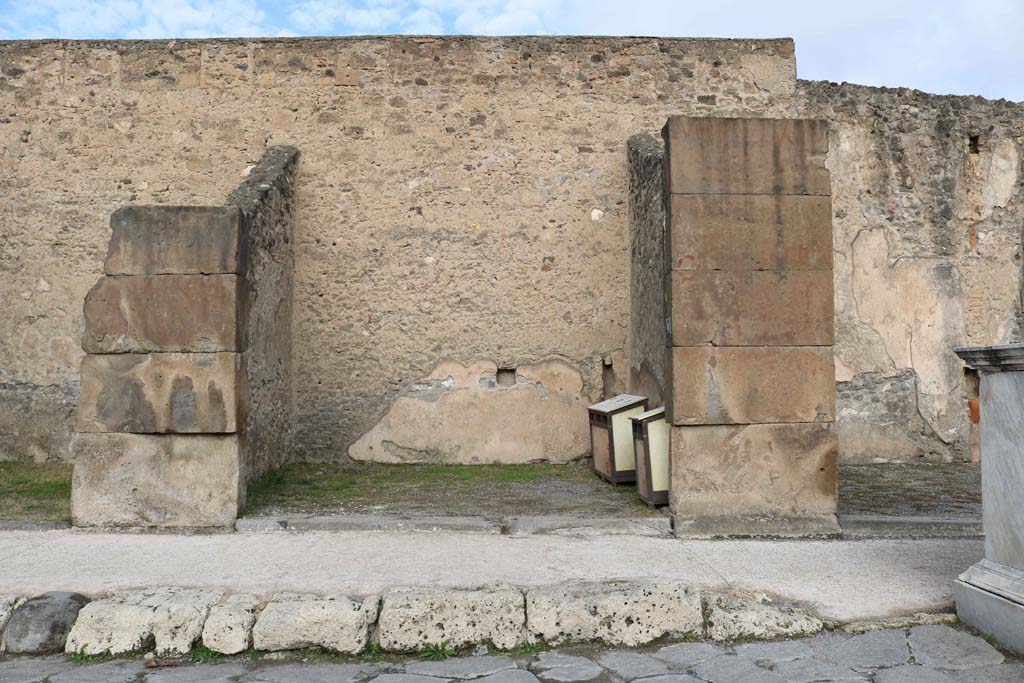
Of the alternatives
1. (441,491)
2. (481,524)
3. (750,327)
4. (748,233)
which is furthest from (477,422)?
(748,233)

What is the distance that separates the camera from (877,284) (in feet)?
26.7

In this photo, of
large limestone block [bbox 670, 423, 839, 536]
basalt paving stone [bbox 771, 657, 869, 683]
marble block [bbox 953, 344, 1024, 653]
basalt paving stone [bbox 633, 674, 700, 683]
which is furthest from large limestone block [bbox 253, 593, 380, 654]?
marble block [bbox 953, 344, 1024, 653]

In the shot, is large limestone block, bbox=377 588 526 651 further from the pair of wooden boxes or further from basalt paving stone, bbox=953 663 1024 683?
the pair of wooden boxes

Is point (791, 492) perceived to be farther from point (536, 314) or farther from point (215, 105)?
point (215, 105)

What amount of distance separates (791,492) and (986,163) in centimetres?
536

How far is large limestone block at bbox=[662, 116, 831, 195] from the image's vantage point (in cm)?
514

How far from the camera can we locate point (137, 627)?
11.1 ft

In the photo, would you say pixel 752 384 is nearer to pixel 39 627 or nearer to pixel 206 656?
pixel 206 656

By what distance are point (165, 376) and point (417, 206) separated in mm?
3275

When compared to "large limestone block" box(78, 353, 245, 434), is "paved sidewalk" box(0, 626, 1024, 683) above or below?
below

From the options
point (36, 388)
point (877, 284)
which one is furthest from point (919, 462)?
point (36, 388)

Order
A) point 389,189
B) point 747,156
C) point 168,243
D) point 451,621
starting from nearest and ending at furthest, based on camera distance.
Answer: point 451,621, point 747,156, point 168,243, point 389,189

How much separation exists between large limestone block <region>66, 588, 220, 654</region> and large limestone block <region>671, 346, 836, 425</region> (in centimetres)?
288

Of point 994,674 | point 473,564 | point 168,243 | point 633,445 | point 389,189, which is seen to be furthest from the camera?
point 389,189
